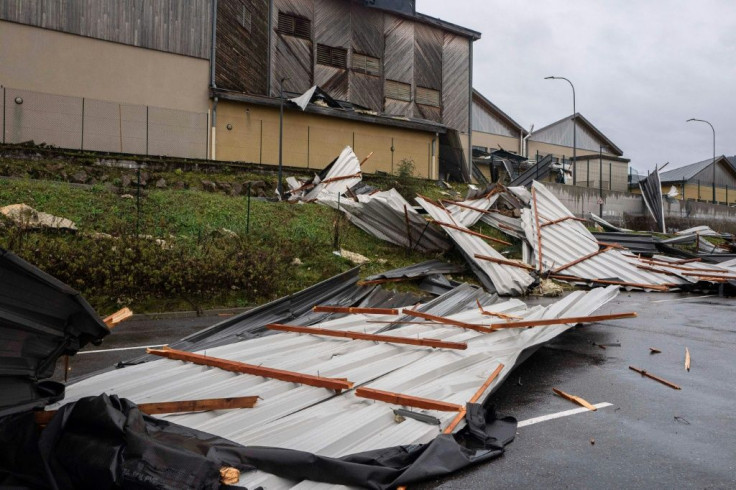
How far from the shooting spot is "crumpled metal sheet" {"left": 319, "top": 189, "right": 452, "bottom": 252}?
18.3 meters

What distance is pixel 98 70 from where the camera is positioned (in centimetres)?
2427

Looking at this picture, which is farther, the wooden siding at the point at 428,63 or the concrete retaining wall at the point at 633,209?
the wooden siding at the point at 428,63

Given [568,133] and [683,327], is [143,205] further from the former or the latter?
[568,133]

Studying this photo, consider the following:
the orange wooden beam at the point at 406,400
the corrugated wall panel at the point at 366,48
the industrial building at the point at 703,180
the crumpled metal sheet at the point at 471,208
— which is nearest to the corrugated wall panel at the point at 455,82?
the corrugated wall panel at the point at 366,48

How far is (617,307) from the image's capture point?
13.4 metres

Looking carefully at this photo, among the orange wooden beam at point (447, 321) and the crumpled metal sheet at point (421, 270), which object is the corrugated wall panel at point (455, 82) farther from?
the orange wooden beam at point (447, 321)

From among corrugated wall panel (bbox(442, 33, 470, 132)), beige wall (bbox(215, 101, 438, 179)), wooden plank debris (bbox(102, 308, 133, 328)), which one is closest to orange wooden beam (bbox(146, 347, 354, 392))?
wooden plank debris (bbox(102, 308, 133, 328))

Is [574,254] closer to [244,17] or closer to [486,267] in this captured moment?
[486,267]

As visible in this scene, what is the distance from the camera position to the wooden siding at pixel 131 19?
23.0 m

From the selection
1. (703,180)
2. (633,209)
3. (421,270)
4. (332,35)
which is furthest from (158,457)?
(703,180)

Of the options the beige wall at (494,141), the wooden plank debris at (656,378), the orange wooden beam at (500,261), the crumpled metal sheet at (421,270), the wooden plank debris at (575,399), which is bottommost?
the wooden plank debris at (575,399)

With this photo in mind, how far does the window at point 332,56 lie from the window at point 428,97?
5491mm

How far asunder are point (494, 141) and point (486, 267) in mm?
42776

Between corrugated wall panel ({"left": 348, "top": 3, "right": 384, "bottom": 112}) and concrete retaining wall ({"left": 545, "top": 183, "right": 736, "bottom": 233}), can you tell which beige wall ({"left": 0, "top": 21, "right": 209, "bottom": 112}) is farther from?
concrete retaining wall ({"left": 545, "top": 183, "right": 736, "bottom": 233})
